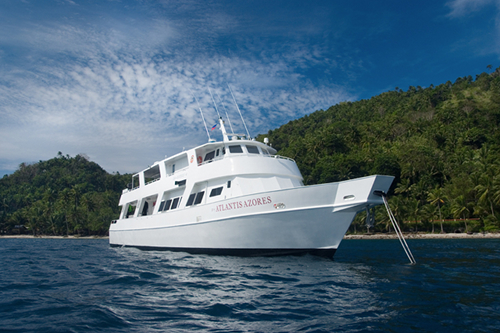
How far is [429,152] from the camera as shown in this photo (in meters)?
46.5

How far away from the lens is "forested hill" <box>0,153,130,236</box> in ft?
215

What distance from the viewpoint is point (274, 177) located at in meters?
13.8

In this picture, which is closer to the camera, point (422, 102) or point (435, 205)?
point (435, 205)

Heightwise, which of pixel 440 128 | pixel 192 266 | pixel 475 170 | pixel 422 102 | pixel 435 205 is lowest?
pixel 192 266

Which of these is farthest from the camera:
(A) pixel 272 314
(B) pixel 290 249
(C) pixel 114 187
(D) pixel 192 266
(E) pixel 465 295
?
(C) pixel 114 187

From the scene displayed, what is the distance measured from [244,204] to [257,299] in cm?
558

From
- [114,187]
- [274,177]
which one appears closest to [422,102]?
[274,177]

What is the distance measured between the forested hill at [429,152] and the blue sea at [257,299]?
30.1m

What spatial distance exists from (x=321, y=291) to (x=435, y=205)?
126ft

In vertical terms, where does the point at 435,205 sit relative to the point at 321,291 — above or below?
above

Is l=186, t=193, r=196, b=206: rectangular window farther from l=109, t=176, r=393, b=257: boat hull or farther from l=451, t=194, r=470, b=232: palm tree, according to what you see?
l=451, t=194, r=470, b=232: palm tree

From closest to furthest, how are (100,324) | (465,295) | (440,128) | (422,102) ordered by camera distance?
(100,324) → (465,295) → (440,128) → (422,102)

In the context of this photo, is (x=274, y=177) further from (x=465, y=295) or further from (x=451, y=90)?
(x=451, y=90)

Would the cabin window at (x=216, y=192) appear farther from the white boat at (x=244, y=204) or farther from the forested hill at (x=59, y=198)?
the forested hill at (x=59, y=198)
